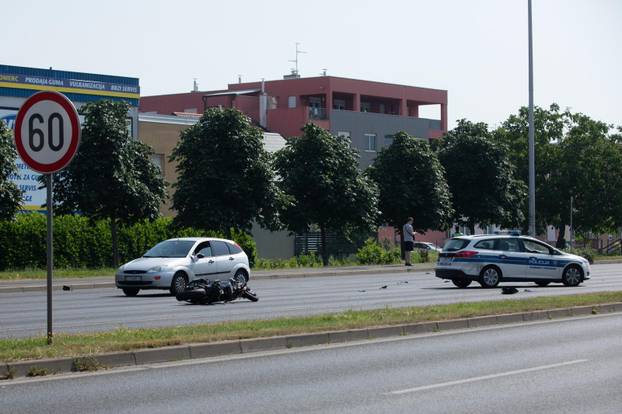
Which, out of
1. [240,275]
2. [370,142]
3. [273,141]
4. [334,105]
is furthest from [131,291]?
[334,105]

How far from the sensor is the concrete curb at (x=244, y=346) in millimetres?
11727

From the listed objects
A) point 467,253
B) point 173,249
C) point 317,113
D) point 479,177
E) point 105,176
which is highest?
point 317,113

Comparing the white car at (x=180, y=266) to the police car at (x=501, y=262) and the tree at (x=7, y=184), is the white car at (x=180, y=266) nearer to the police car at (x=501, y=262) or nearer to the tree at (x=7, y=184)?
the police car at (x=501, y=262)

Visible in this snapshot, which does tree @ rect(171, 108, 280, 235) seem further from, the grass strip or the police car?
the grass strip

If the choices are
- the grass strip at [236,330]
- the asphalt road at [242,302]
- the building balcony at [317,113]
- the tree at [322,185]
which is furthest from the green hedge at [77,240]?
the building balcony at [317,113]

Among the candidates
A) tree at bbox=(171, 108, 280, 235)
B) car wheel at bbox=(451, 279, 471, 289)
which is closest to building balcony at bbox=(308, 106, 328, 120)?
tree at bbox=(171, 108, 280, 235)

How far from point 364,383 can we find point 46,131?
4793 millimetres

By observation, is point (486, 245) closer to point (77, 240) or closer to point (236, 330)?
point (236, 330)

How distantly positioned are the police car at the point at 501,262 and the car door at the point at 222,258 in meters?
6.16

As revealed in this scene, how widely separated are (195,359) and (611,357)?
499 cm

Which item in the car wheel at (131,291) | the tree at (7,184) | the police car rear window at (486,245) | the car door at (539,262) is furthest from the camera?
the tree at (7,184)

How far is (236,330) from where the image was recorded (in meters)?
15.1

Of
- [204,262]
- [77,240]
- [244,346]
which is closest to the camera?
[244,346]

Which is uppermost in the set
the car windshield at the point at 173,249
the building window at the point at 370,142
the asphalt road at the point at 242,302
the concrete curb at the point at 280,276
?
the building window at the point at 370,142
